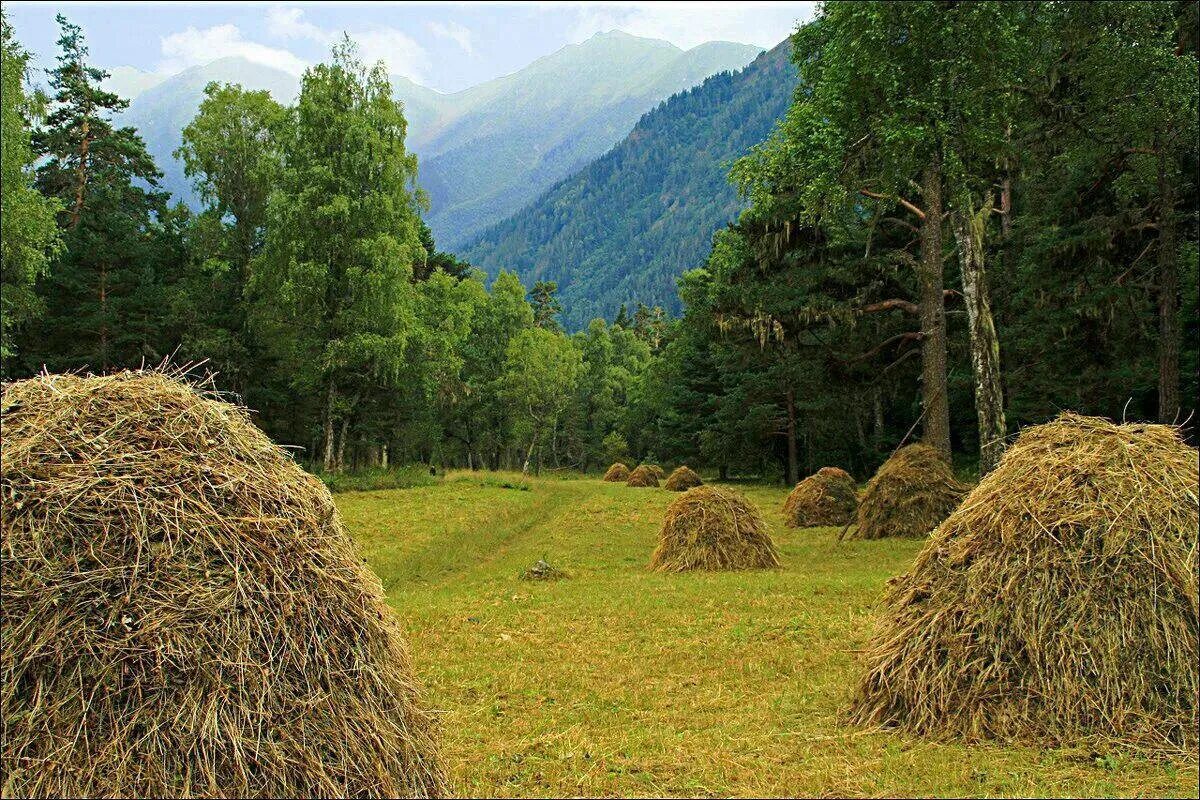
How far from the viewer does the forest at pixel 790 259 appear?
1611 cm

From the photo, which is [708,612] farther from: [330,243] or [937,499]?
[330,243]

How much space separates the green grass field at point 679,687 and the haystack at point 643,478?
23.7 meters

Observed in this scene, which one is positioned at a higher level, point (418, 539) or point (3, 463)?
point (3, 463)

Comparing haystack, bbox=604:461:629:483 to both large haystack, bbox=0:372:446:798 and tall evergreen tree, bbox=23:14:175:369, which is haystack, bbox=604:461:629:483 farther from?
large haystack, bbox=0:372:446:798

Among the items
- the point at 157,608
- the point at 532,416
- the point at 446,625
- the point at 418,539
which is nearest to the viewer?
the point at 157,608

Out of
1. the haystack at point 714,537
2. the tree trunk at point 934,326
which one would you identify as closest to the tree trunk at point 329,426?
the haystack at point 714,537

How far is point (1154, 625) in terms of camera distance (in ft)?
17.8

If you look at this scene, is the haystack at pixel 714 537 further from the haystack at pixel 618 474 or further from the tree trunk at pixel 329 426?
the haystack at pixel 618 474

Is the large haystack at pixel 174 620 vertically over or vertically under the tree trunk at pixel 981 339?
under

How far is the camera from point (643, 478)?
41344 mm

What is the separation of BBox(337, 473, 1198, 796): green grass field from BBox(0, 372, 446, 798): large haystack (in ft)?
4.17

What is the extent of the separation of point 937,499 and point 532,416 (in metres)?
43.7

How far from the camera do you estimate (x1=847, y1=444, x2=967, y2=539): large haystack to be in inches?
672

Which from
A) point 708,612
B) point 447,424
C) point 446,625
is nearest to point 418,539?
point 446,625
